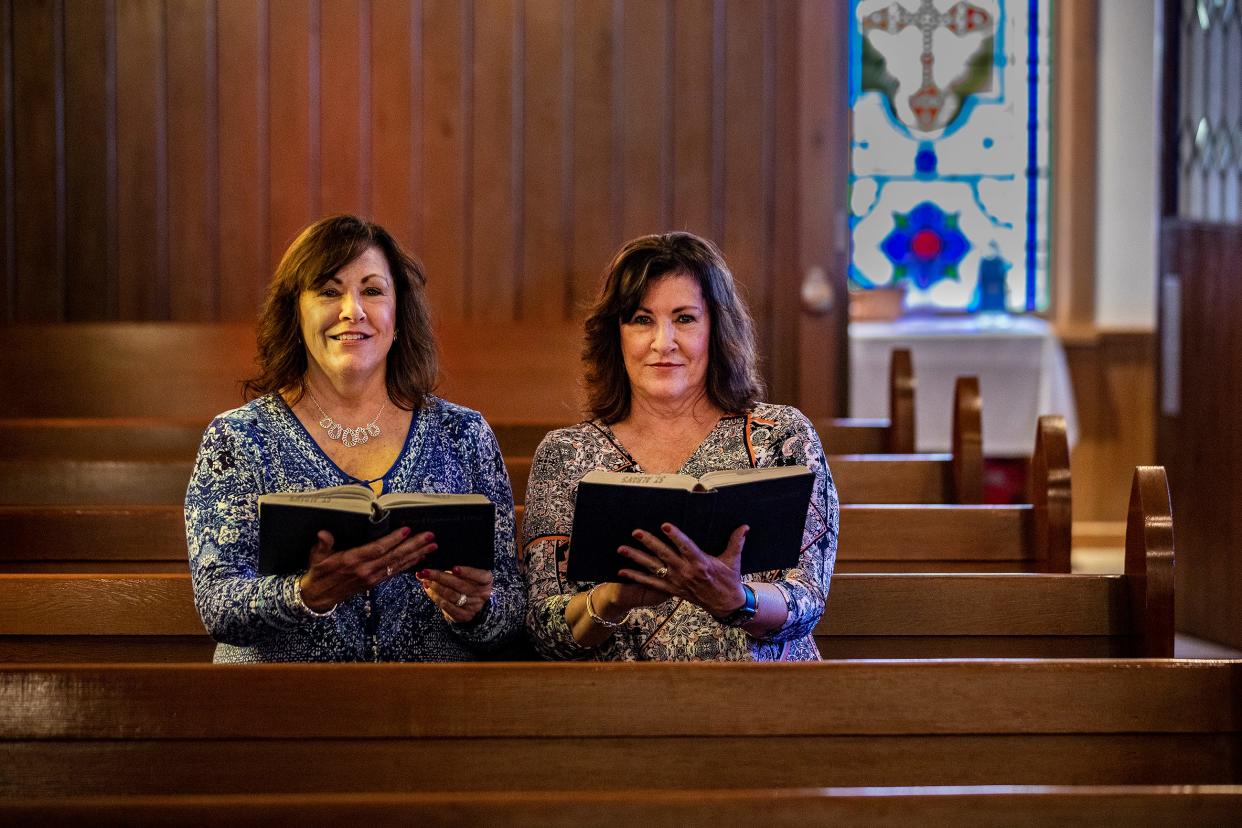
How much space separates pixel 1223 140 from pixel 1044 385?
176 centimetres

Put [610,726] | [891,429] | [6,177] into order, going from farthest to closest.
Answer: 1. [6,177]
2. [891,429]
3. [610,726]

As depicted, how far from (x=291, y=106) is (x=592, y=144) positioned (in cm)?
98

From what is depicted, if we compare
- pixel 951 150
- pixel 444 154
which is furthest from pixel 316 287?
pixel 951 150

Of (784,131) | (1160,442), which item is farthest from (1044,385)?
(784,131)

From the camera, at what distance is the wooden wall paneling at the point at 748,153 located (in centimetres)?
427

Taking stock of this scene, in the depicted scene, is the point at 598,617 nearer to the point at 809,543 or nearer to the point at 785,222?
the point at 809,543

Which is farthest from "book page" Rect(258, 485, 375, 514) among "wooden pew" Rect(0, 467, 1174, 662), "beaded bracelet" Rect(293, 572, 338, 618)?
"wooden pew" Rect(0, 467, 1174, 662)

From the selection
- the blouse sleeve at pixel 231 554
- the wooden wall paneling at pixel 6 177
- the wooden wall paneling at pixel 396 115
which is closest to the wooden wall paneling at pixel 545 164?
the wooden wall paneling at pixel 396 115

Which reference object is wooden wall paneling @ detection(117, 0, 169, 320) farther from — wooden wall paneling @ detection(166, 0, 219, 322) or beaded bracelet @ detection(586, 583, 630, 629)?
beaded bracelet @ detection(586, 583, 630, 629)

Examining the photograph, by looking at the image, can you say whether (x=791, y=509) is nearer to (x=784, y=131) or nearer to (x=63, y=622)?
(x=63, y=622)

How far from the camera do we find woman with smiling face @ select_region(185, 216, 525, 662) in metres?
1.91

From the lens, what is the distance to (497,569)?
2057mm

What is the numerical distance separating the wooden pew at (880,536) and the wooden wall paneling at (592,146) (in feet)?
5.56

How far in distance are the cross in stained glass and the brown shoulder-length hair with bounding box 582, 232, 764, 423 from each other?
5.07 meters
